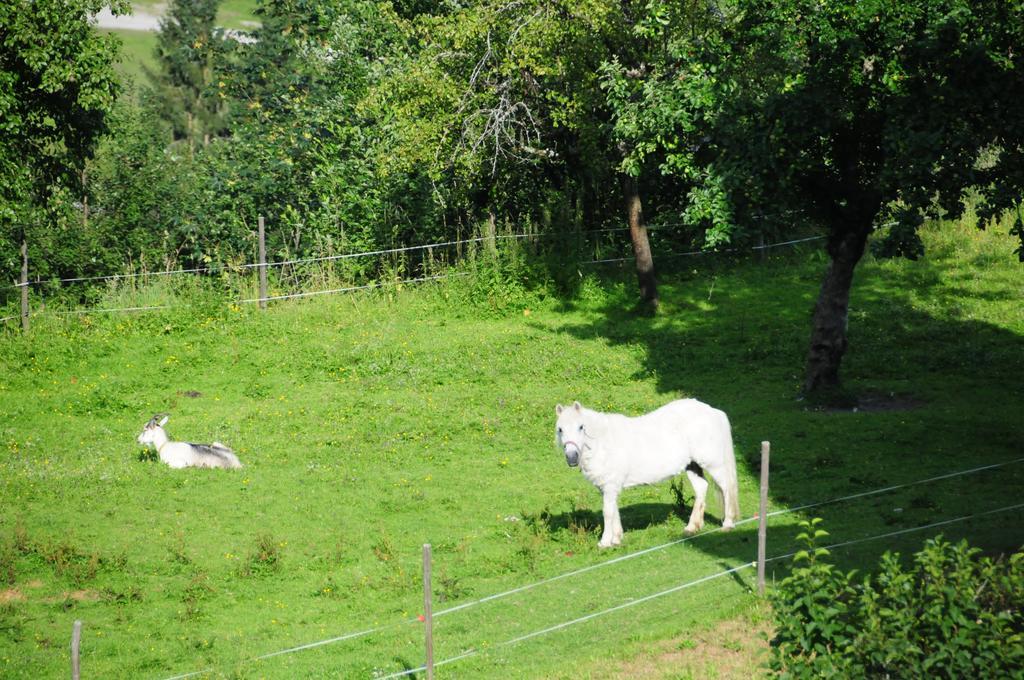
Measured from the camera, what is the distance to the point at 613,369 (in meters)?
22.6

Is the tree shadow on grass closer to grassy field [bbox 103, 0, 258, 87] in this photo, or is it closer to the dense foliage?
the dense foliage

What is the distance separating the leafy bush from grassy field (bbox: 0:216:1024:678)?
9.23 feet

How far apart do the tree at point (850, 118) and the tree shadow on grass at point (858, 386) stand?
177 centimetres

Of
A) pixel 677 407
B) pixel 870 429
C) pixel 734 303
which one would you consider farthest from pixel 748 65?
pixel 677 407

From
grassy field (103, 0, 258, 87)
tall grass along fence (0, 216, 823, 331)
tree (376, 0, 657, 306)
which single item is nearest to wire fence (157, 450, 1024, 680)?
tree (376, 0, 657, 306)

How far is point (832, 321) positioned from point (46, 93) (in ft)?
57.0

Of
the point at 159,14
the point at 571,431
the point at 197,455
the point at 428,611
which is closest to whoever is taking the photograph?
the point at 428,611

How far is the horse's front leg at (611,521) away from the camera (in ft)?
47.5

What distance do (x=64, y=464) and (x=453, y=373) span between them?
24.8 feet

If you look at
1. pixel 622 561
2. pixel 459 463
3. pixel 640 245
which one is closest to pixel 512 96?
pixel 640 245

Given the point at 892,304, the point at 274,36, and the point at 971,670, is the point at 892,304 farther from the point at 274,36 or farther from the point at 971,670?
the point at 274,36

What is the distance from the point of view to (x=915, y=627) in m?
7.97

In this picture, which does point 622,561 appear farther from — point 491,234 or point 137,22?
point 137,22

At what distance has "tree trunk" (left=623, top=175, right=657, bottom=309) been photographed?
2645 centimetres
